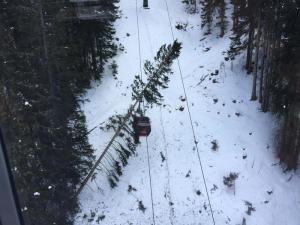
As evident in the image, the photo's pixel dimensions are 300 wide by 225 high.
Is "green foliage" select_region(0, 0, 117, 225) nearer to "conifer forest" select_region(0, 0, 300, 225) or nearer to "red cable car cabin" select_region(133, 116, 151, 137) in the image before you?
"conifer forest" select_region(0, 0, 300, 225)

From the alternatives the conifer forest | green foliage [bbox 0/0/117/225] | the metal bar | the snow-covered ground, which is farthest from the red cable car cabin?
the metal bar

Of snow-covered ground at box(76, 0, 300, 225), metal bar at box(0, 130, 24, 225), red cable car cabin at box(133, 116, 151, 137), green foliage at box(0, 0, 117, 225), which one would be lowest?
snow-covered ground at box(76, 0, 300, 225)

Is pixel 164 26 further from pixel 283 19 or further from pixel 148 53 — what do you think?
pixel 283 19

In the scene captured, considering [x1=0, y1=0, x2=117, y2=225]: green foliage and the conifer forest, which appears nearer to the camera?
[x1=0, y1=0, x2=117, y2=225]: green foliage

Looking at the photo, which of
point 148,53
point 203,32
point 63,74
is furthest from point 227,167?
point 203,32

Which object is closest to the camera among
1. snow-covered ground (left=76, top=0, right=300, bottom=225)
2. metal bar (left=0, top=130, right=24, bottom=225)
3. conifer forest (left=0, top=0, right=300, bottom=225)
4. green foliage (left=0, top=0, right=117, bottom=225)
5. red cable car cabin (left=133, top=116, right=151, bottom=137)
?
metal bar (left=0, top=130, right=24, bottom=225)

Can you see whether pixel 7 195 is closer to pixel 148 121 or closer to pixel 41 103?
pixel 41 103

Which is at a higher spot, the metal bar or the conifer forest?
the metal bar
